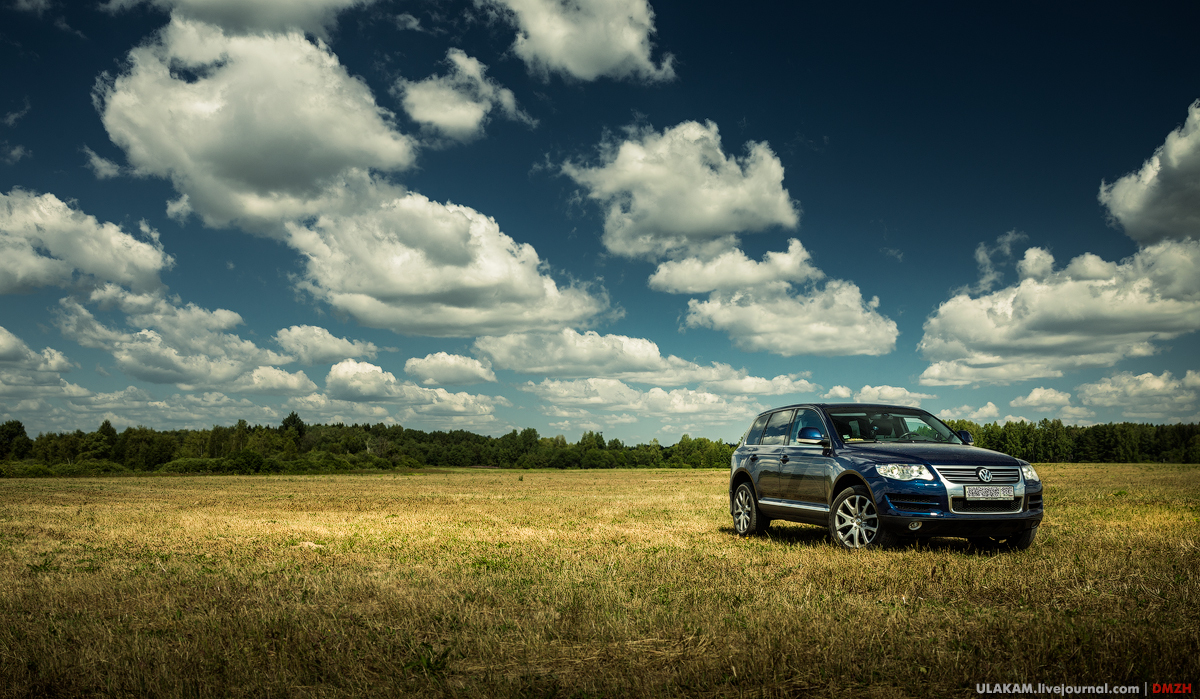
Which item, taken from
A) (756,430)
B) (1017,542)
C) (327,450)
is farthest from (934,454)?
(327,450)

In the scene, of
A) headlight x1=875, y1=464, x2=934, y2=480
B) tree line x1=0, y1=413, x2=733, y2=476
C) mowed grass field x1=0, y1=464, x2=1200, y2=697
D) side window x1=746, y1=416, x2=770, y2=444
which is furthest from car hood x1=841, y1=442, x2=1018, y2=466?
tree line x1=0, y1=413, x2=733, y2=476

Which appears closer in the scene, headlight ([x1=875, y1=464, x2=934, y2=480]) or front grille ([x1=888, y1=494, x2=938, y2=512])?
front grille ([x1=888, y1=494, x2=938, y2=512])

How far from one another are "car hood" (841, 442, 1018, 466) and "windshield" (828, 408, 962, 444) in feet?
1.40

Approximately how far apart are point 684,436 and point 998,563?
4535 inches

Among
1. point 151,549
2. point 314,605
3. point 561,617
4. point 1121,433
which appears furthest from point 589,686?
point 1121,433

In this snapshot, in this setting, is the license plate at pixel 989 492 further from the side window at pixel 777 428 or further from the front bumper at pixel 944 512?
the side window at pixel 777 428

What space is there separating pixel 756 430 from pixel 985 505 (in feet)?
14.3

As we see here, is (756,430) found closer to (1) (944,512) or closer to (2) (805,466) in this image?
(2) (805,466)

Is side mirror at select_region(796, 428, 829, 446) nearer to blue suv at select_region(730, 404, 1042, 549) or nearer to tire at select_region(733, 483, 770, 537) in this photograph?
blue suv at select_region(730, 404, 1042, 549)

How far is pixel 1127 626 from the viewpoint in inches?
188

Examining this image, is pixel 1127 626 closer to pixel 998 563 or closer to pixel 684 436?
pixel 998 563

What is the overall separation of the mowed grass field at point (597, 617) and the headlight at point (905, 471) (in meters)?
0.97

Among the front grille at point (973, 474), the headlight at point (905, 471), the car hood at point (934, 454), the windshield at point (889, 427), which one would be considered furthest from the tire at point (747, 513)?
the front grille at point (973, 474)

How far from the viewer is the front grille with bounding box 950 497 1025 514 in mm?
8234
